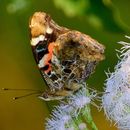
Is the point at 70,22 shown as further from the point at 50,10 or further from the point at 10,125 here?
the point at 10,125

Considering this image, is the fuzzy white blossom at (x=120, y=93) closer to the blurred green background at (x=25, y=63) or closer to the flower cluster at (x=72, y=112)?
the flower cluster at (x=72, y=112)

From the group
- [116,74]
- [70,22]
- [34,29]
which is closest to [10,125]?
[70,22]

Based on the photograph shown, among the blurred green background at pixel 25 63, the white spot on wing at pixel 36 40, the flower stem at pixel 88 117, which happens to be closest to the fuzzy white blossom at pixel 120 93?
the flower stem at pixel 88 117

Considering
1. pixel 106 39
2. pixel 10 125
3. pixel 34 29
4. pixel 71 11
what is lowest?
pixel 10 125

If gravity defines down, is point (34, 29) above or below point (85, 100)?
above

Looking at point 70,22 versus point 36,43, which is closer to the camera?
point 36,43

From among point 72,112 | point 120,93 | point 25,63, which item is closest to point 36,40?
point 72,112

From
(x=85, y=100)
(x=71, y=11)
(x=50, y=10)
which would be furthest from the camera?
(x=50, y=10)
